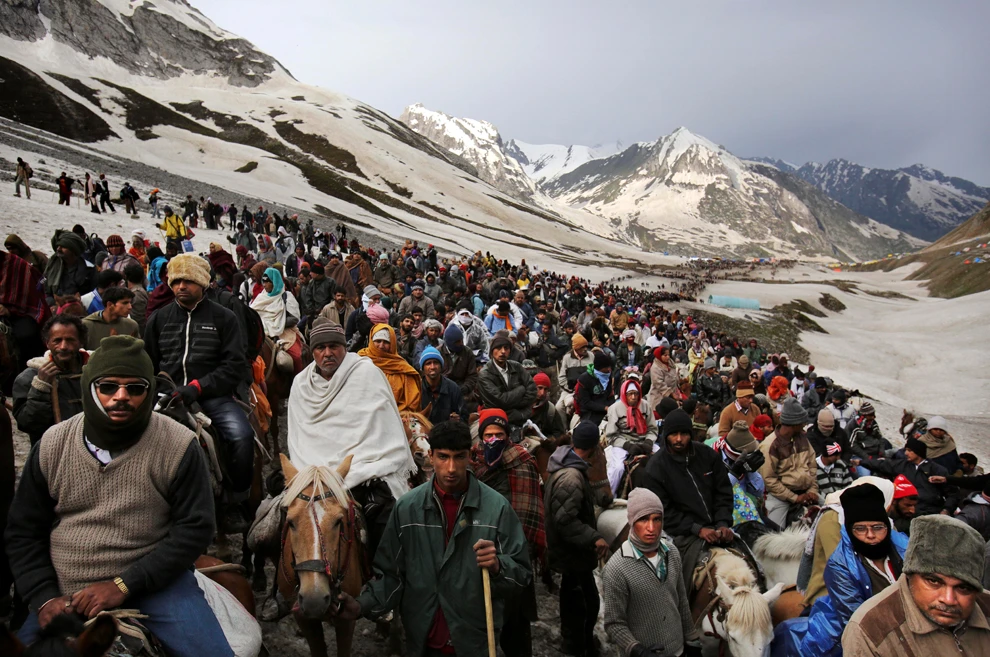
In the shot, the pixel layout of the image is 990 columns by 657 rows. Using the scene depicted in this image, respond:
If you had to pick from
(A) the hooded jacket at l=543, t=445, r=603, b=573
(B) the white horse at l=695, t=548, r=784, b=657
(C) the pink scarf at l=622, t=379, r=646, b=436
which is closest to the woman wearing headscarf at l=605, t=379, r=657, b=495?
(C) the pink scarf at l=622, t=379, r=646, b=436

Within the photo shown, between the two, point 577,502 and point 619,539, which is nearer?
point 577,502

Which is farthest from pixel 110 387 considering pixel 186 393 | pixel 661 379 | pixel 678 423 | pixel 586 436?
pixel 661 379

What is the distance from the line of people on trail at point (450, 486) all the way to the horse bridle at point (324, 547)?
218mm

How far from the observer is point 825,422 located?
850 centimetres

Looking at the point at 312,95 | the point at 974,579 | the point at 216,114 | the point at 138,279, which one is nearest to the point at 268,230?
the point at 138,279

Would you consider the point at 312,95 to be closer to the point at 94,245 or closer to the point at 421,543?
the point at 94,245

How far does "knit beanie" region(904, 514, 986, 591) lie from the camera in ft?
9.11

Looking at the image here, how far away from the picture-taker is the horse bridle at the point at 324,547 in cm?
382

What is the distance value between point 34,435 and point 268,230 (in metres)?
28.7

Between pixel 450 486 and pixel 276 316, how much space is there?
7088mm

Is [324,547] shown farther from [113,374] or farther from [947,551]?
[947,551]

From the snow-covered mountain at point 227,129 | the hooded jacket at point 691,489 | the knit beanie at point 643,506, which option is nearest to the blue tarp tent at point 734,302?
the snow-covered mountain at point 227,129

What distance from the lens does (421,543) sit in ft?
12.2

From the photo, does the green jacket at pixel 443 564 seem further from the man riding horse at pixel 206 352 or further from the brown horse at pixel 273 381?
the brown horse at pixel 273 381
